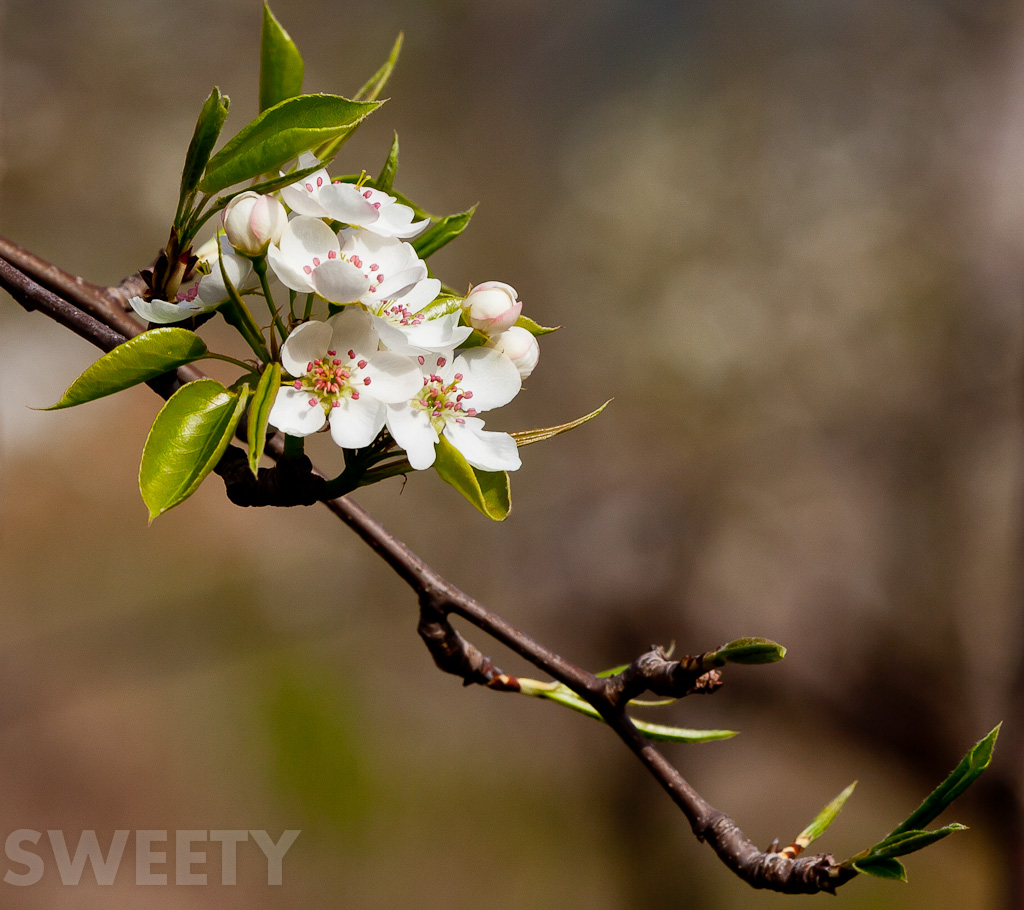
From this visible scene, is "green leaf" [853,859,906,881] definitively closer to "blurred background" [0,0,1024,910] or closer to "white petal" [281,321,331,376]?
"white petal" [281,321,331,376]

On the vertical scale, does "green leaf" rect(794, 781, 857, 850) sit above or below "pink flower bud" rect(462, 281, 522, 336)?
below

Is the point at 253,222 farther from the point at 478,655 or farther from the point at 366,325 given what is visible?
the point at 478,655

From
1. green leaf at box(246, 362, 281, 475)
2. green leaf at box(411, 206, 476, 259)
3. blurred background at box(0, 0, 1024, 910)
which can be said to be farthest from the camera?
blurred background at box(0, 0, 1024, 910)

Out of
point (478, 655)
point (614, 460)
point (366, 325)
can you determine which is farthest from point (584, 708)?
point (614, 460)

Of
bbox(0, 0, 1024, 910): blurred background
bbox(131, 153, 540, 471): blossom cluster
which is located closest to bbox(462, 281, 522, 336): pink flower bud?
bbox(131, 153, 540, 471): blossom cluster

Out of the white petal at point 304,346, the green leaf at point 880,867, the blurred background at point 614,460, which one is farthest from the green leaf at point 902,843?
the blurred background at point 614,460

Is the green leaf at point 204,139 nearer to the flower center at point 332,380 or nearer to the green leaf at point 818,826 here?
the flower center at point 332,380
